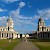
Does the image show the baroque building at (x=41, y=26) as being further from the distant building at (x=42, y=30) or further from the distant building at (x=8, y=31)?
the distant building at (x=8, y=31)

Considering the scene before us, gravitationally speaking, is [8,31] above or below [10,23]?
below

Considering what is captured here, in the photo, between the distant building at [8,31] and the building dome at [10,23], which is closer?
the distant building at [8,31]

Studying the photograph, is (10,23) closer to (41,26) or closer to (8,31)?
(8,31)

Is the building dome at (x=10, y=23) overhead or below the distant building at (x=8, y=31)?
overhead

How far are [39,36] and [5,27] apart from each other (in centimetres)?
3556

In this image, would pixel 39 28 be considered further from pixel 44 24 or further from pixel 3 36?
pixel 3 36

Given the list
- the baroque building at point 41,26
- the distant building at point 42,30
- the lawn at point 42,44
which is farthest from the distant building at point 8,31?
the lawn at point 42,44

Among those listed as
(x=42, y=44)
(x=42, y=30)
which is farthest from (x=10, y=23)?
(x=42, y=44)

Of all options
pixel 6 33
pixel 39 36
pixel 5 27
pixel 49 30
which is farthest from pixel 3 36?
pixel 49 30

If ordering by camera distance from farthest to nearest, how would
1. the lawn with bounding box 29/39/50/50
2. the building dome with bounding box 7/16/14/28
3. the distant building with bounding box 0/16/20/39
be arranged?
the building dome with bounding box 7/16/14/28 < the distant building with bounding box 0/16/20/39 < the lawn with bounding box 29/39/50/50

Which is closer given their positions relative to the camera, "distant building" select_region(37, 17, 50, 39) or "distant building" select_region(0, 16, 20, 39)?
"distant building" select_region(0, 16, 20, 39)

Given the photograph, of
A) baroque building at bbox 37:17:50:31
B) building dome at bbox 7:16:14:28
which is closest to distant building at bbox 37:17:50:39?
baroque building at bbox 37:17:50:31

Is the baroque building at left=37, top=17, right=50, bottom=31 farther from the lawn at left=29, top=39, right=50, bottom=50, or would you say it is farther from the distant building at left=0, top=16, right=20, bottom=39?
the lawn at left=29, top=39, right=50, bottom=50

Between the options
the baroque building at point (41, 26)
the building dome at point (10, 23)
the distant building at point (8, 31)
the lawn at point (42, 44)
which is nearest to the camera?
the lawn at point (42, 44)
